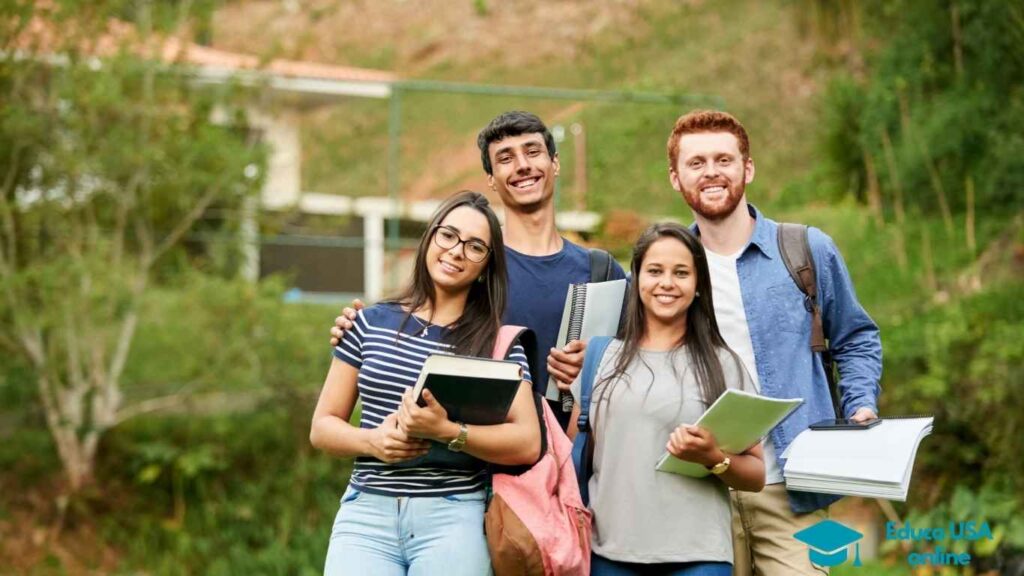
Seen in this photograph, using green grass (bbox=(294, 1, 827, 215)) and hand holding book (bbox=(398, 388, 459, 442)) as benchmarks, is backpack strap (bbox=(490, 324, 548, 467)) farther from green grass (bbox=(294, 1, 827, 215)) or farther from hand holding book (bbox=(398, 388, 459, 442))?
green grass (bbox=(294, 1, 827, 215))

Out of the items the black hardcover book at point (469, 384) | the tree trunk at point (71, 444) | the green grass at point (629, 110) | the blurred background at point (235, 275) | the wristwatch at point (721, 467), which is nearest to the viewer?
the black hardcover book at point (469, 384)

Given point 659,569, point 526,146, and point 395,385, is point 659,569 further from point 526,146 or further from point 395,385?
point 526,146

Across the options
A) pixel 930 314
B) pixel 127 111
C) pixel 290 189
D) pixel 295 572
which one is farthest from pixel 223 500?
pixel 930 314

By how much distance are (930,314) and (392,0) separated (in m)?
29.9

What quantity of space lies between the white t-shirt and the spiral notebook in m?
0.26

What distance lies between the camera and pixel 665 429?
3230 millimetres

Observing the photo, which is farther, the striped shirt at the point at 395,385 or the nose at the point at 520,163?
the nose at the point at 520,163

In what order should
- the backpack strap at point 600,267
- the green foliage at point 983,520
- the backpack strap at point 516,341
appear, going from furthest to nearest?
the green foliage at point 983,520, the backpack strap at point 600,267, the backpack strap at point 516,341

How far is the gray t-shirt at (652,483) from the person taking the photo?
3.17 meters

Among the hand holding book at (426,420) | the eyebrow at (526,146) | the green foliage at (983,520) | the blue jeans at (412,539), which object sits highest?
the eyebrow at (526,146)

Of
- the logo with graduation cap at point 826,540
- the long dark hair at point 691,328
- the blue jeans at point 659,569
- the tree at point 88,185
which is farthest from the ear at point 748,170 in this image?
the tree at point 88,185

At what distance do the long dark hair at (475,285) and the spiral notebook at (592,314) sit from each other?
29 cm

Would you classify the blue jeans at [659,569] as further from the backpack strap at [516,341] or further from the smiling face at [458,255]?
the smiling face at [458,255]

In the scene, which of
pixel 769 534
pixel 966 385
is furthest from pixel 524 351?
pixel 966 385
